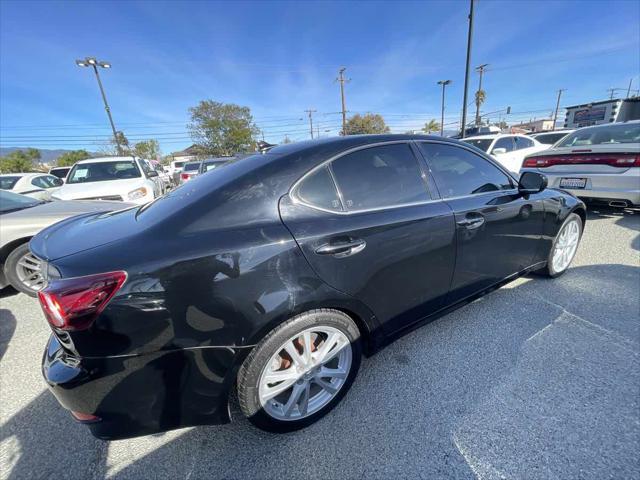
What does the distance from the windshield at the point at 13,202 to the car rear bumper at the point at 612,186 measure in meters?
6.94

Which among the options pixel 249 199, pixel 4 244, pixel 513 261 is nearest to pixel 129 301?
pixel 249 199

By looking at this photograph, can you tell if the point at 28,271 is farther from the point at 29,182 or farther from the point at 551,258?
the point at 29,182

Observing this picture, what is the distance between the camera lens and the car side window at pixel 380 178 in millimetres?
1781

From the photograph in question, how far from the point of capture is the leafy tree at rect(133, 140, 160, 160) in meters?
52.4

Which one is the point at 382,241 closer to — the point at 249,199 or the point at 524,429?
the point at 249,199

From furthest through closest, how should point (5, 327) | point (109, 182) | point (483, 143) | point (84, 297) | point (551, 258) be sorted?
point (483, 143), point (109, 182), point (551, 258), point (5, 327), point (84, 297)

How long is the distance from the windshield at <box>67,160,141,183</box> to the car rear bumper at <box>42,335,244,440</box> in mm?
6555

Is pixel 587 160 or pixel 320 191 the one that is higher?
pixel 320 191

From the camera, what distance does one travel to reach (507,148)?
8.80m

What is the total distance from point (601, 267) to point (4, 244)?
22.9 ft

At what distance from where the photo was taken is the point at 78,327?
1.19 meters

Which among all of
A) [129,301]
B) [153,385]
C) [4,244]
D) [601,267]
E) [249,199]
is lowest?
[601,267]

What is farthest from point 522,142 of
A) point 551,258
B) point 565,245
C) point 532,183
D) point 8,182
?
point 8,182

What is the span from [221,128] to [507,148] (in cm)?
4360
